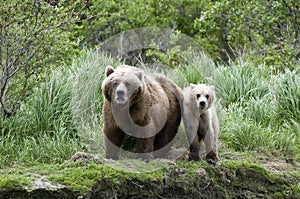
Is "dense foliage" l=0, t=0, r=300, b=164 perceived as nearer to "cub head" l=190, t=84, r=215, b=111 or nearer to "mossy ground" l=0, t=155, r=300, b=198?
"mossy ground" l=0, t=155, r=300, b=198

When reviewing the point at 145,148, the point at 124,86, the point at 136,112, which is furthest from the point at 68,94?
the point at 124,86

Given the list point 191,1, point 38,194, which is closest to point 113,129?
point 38,194

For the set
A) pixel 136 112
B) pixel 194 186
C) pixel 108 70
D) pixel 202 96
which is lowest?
pixel 194 186

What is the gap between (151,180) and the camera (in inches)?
257

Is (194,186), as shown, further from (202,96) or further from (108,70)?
(108,70)

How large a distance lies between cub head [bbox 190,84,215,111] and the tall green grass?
113 centimetres

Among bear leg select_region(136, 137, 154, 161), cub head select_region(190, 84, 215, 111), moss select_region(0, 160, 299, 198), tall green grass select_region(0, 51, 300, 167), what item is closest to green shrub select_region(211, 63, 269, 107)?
tall green grass select_region(0, 51, 300, 167)

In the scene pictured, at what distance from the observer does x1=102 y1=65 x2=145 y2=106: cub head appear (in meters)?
6.45

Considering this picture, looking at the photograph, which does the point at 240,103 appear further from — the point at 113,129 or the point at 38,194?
the point at 38,194

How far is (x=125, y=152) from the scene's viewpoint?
749 centimetres

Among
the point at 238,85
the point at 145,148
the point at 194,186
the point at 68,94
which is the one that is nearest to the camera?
the point at 194,186

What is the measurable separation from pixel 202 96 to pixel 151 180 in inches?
45.7

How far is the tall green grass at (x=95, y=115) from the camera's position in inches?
325

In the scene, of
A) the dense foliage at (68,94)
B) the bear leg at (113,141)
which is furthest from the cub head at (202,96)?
the dense foliage at (68,94)
